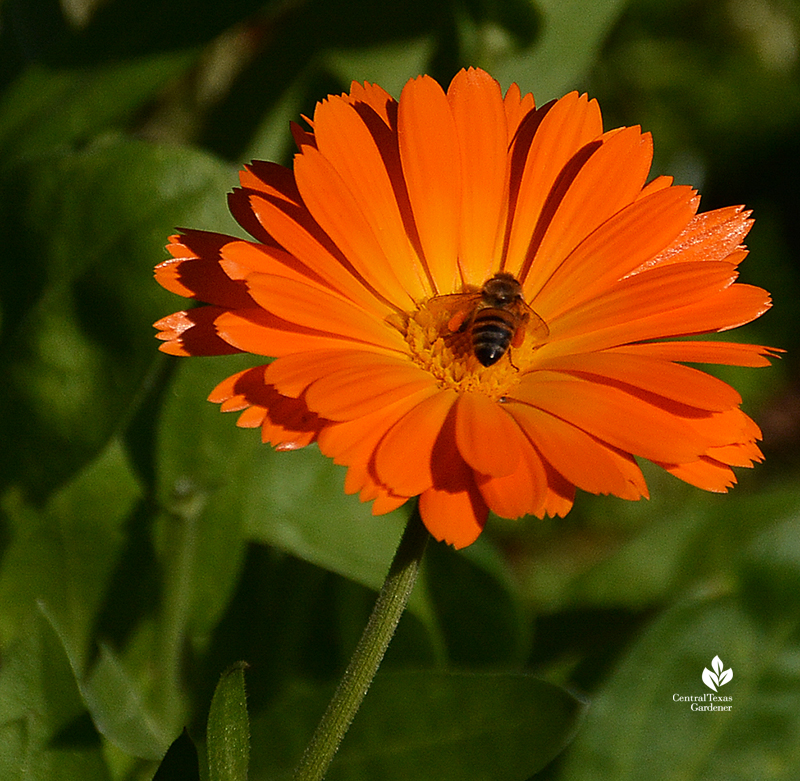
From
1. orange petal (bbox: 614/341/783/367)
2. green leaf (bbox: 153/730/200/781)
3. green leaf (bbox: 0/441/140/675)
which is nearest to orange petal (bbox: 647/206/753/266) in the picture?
orange petal (bbox: 614/341/783/367)

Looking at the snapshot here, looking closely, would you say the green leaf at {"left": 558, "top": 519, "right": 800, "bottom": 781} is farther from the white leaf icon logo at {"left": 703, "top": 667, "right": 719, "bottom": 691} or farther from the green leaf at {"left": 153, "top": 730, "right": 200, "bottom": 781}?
the green leaf at {"left": 153, "top": 730, "right": 200, "bottom": 781}

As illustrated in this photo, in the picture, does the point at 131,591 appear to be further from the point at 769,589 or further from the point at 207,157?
the point at 769,589

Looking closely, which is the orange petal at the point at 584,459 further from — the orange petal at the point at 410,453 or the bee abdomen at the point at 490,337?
the bee abdomen at the point at 490,337

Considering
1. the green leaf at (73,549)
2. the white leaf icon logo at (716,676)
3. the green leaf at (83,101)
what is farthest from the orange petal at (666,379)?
the green leaf at (83,101)

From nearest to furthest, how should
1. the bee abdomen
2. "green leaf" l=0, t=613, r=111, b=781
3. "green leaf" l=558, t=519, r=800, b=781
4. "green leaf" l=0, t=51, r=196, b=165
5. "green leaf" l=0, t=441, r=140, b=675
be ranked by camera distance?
"green leaf" l=0, t=613, r=111, b=781, the bee abdomen, "green leaf" l=558, t=519, r=800, b=781, "green leaf" l=0, t=441, r=140, b=675, "green leaf" l=0, t=51, r=196, b=165

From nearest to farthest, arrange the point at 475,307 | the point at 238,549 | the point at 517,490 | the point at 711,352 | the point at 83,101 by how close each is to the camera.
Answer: the point at 517,490
the point at 711,352
the point at 475,307
the point at 238,549
the point at 83,101

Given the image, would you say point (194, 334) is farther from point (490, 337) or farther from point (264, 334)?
point (490, 337)

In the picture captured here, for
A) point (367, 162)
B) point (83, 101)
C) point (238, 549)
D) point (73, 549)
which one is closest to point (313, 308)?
point (367, 162)

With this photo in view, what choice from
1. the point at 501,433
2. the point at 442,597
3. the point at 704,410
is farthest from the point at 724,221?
the point at 442,597
